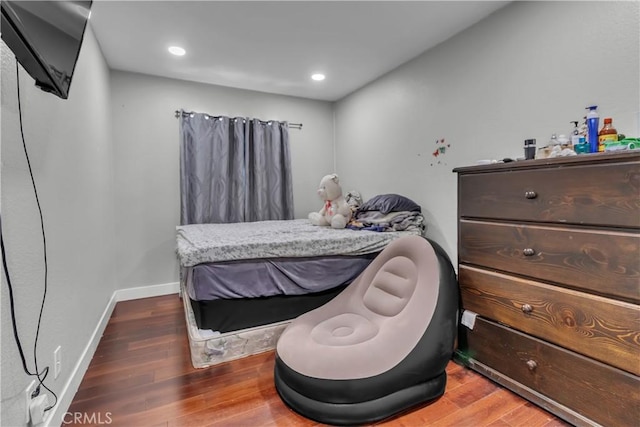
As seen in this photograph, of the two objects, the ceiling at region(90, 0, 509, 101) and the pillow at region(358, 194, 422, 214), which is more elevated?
the ceiling at region(90, 0, 509, 101)

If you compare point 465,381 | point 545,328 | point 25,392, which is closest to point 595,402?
point 545,328

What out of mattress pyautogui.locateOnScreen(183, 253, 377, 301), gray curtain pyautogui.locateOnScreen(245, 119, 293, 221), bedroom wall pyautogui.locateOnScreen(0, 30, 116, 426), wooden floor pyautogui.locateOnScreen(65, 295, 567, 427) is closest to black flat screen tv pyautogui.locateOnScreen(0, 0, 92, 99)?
bedroom wall pyautogui.locateOnScreen(0, 30, 116, 426)

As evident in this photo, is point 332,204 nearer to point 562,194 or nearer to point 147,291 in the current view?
point 562,194

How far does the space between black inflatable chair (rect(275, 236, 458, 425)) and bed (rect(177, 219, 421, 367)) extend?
0.33 m

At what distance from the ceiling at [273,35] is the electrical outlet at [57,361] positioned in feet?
7.11

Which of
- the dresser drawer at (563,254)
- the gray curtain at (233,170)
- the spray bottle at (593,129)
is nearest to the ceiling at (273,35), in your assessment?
the gray curtain at (233,170)

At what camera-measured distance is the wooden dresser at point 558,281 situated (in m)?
1.25

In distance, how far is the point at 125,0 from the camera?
2057mm

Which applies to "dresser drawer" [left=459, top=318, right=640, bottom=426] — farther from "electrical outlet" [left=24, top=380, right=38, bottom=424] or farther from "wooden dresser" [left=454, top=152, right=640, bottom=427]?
"electrical outlet" [left=24, top=380, right=38, bottom=424]

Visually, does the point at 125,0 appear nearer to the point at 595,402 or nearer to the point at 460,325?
the point at 460,325

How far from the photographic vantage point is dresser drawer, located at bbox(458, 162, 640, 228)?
125 centimetres

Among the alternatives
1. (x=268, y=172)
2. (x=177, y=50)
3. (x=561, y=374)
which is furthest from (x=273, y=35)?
(x=561, y=374)

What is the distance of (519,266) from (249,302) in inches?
64.9

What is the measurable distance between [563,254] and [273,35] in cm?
248
